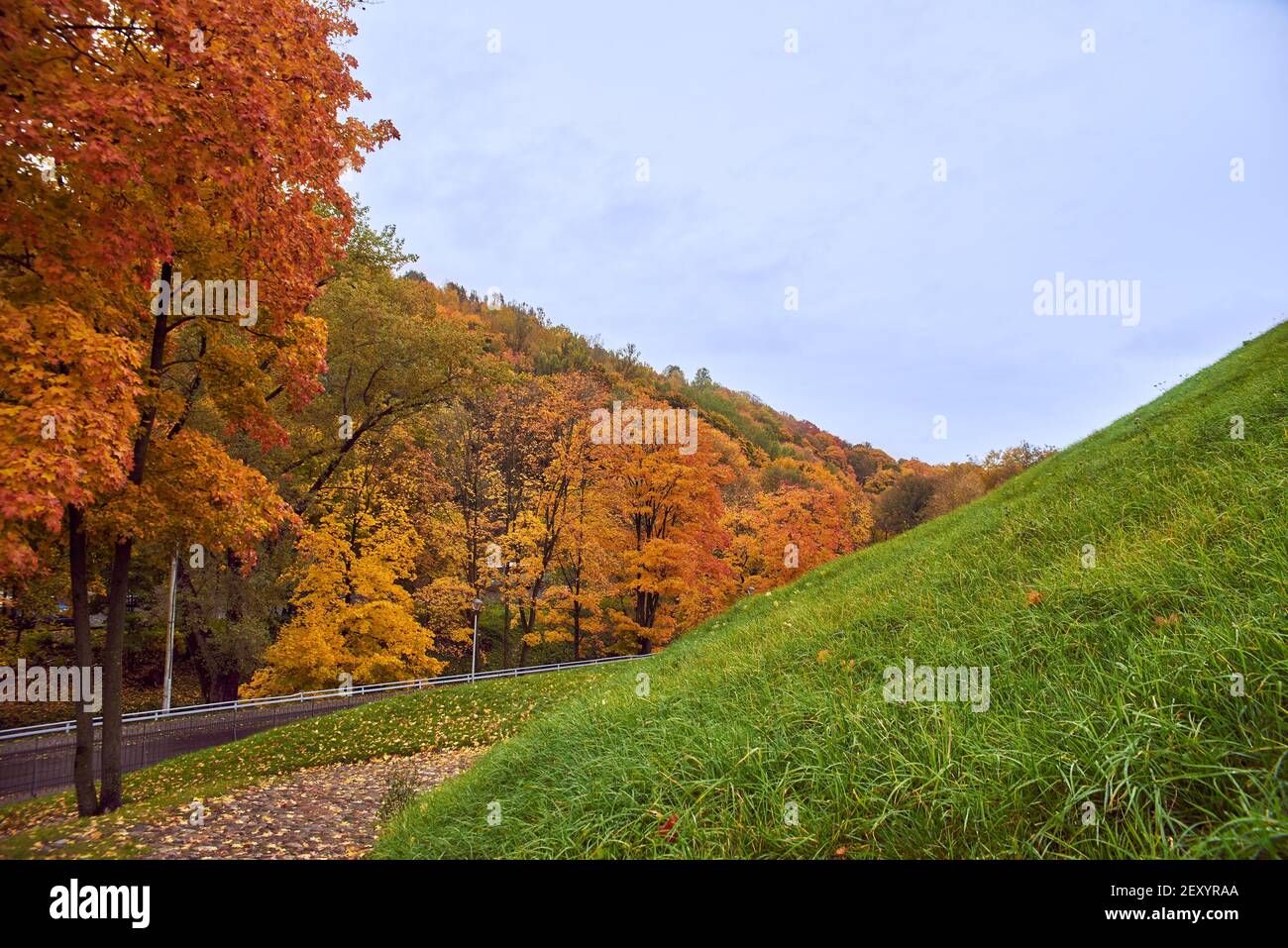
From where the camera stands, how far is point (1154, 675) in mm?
3072

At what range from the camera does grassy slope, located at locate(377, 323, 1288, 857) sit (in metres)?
2.54

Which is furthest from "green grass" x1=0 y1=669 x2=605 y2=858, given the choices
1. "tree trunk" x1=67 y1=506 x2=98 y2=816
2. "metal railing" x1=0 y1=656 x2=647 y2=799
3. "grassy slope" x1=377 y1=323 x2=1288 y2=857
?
"grassy slope" x1=377 y1=323 x2=1288 y2=857

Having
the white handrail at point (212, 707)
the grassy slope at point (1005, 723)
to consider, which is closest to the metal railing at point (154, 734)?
the white handrail at point (212, 707)

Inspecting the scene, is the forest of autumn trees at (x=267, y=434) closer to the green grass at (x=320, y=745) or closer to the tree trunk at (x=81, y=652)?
the tree trunk at (x=81, y=652)

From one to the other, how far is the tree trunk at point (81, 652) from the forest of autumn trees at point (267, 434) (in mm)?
45

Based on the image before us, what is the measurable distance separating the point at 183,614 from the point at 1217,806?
29688 mm

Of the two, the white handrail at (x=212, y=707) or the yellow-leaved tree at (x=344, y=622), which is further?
the yellow-leaved tree at (x=344, y=622)

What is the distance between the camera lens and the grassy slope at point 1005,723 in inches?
100

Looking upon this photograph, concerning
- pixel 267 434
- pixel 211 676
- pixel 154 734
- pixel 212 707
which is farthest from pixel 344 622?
pixel 267 434

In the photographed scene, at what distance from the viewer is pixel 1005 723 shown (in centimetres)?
326

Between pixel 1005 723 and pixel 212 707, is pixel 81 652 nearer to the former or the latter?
pixel 1005 723

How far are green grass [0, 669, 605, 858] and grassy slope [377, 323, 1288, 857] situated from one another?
6.53 metres

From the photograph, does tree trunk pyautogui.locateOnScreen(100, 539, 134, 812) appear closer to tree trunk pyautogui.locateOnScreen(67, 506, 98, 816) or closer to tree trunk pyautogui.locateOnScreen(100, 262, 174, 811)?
tree trunk pyautogui.locateOnScreen(100, 262, 174, 811)
